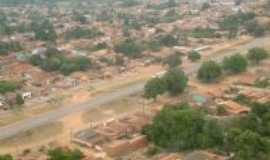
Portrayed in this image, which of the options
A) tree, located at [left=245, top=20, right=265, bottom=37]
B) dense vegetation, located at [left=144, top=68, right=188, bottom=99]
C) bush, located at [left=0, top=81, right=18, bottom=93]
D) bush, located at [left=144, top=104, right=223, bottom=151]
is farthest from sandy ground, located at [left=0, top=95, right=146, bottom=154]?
tree, located at [left=245, top=20, right=265, bottom=37]

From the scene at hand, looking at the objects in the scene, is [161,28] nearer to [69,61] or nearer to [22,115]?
[69,61]

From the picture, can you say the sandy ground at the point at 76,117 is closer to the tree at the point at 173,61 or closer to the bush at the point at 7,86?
the tree at the point at 173,61

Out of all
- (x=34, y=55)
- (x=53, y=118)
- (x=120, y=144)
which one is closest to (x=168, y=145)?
(x=120, y=144)

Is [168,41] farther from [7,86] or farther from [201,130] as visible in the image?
[201,130]

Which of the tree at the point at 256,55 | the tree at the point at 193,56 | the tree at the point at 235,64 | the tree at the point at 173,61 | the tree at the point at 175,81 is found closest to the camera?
the tree at the point at 175,81

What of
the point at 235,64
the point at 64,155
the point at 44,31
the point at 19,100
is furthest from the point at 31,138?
the point at 44,31

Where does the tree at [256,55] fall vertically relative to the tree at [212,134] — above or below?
above

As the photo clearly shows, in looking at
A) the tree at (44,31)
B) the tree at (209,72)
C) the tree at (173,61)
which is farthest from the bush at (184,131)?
the tree at (44,31)
